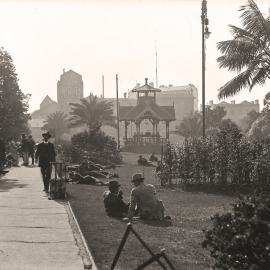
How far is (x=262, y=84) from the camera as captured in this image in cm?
2380

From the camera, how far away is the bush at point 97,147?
32.1 metres

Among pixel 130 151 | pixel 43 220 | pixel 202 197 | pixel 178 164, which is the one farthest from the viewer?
pixel 130 151

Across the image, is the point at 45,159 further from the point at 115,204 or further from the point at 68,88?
the point at 68,88

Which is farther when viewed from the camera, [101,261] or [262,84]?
[262,84]

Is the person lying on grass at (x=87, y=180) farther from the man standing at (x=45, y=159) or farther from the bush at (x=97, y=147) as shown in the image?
the bush at (x=97, y=147)

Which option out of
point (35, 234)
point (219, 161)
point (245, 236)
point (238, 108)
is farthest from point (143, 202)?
point (238, 108)

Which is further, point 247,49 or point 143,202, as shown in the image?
point 247,49

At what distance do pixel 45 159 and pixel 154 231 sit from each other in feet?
22.9

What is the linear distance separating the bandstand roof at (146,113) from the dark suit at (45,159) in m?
41.0

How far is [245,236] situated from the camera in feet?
18.2

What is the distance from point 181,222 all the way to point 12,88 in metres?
31.6

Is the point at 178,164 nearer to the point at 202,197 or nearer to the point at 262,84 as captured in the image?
the point at 202,197

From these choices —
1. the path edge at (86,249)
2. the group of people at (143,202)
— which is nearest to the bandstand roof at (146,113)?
the path edge at (86,249)

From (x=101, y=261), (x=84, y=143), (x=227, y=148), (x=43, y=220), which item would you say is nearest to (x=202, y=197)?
(x=227, y=148)
